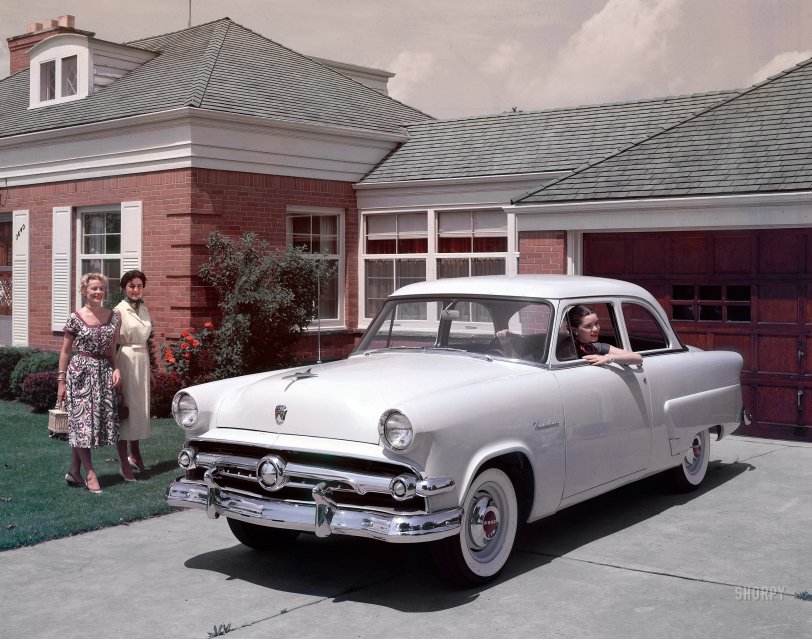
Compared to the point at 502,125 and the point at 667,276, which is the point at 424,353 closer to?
the point at 667,276

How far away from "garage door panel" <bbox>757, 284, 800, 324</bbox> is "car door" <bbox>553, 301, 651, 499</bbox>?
4.21 m

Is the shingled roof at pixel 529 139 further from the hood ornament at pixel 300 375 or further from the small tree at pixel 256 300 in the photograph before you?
the hood ornament at pixel 300 375

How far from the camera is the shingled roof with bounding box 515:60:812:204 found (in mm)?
11086

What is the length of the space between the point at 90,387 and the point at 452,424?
4.04m

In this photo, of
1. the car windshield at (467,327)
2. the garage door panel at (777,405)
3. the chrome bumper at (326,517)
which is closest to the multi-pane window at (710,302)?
the garage door panel at (777,405)

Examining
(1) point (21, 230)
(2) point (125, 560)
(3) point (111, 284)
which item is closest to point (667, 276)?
(2) point (125, 560)

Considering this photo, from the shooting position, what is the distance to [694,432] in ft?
25.7

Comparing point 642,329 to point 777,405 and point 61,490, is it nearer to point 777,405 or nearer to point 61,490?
point 777,405

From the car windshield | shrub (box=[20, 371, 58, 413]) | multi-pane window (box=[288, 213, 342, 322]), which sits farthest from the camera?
multi-pane window (box=[288, 213, 342, 322])

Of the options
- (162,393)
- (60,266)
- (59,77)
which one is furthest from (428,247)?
(59,77)

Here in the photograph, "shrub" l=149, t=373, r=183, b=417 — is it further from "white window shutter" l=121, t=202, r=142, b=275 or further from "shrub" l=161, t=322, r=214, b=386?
"white window shutter" l=121, t=202, r=142, b=275

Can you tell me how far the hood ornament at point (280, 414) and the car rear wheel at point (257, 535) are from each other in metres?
0.96

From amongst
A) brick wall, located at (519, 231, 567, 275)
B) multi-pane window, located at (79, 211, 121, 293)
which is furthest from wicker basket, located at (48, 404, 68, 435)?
multi-pane window, located at (79, 211, 121, 293)

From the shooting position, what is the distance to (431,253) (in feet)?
51.9
